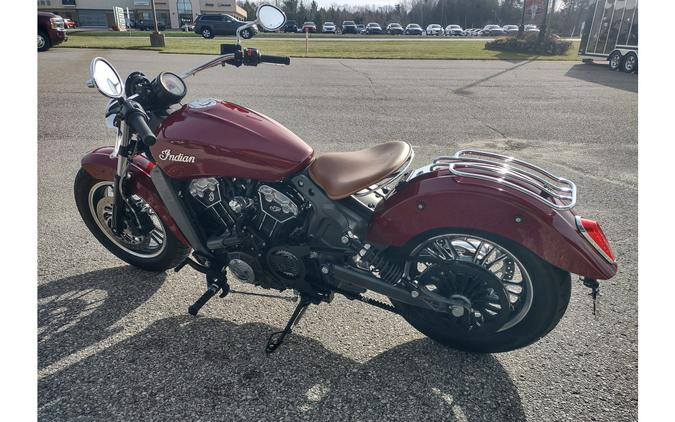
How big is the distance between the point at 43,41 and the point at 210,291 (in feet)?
60.9

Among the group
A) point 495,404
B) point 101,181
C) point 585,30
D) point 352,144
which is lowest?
point 495,404

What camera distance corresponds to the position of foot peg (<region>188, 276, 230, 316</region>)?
2693 millimetres

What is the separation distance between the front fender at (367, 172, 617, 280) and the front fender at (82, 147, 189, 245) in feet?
4.76

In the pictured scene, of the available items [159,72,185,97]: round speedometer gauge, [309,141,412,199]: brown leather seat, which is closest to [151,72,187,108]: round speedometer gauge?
[159,72,185,97]: round speedometer gauge

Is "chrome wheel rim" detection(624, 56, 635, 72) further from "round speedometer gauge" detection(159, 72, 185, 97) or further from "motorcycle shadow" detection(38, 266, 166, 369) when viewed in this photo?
"motorcycle shadow" detection(38, 266, 166, 369)

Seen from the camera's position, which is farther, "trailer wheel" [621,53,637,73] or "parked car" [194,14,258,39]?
"parked car" [194,14,258,39]

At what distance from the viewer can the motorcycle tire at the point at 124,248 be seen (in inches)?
122

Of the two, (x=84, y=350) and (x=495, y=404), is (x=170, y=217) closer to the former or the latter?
(x=84, y=350)

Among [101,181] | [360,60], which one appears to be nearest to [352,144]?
[101,181]

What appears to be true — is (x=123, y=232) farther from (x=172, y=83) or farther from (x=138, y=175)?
(x=172, y=83)

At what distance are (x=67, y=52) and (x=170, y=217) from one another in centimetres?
1805

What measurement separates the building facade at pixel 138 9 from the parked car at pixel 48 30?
4754cm

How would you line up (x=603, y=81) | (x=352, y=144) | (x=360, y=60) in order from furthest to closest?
(x=360, y=60) → (x=603, y=81) → (x=352, y=144)

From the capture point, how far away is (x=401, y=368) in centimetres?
246
